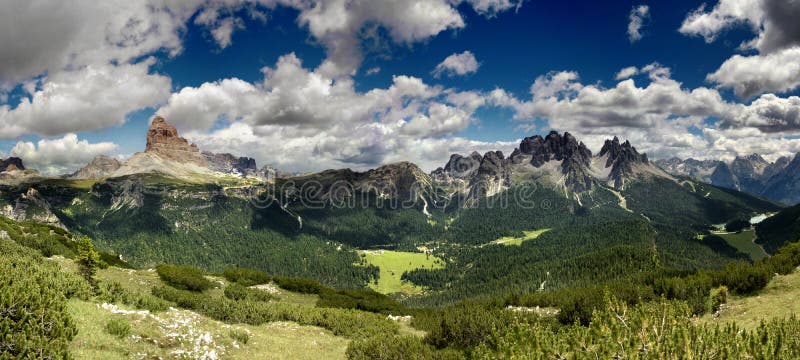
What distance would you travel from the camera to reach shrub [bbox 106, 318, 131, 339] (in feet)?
75.3

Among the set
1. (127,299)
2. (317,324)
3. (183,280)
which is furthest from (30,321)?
(183,280)

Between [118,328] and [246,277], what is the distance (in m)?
54.5

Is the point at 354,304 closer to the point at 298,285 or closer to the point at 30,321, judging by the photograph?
the point at 298,285

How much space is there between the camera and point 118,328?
75.7 ft

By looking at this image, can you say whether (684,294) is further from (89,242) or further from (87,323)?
(89,242)

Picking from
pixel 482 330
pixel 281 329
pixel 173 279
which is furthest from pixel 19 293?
pixel 173 279

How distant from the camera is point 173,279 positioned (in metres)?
57.3

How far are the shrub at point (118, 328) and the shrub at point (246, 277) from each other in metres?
49.2

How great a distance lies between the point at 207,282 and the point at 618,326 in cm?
6007

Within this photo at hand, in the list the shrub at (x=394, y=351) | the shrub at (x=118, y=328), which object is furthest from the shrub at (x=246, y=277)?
the shrub at (x=118, y=328)

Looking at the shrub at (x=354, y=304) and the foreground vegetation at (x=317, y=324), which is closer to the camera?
the foreground vegetation at (x=317, y=324)

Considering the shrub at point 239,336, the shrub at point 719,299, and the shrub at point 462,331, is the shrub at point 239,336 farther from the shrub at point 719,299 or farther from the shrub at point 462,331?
the shrub at point 719,299

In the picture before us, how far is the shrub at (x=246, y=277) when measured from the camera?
71.9m

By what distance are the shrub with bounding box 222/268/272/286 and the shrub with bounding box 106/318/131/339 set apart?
49204mm
